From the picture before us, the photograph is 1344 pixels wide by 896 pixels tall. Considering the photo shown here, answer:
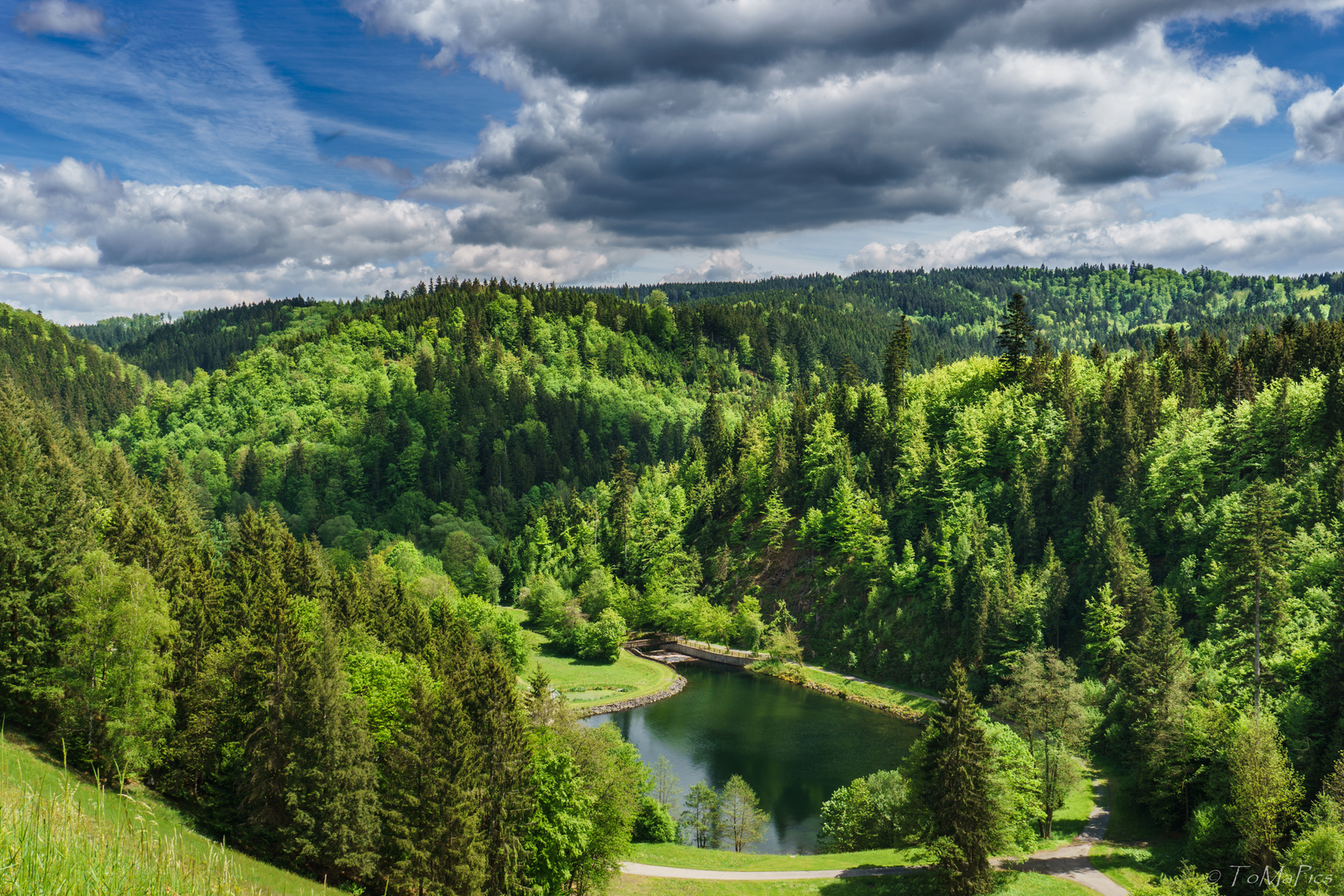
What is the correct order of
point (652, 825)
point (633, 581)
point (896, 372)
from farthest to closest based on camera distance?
point (633, 581)
point (896, 372)
point (652, 825)

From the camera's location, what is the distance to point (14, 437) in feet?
162

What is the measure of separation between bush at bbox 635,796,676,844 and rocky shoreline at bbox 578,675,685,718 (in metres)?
27.2

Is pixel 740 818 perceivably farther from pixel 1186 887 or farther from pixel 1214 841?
pixel 1214 841

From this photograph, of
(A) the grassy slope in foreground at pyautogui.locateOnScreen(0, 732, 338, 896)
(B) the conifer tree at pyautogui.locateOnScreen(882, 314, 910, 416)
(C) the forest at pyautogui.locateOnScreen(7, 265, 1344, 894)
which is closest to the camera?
(A) the grassy slope in foreground at pyautogui.locateOnScreen(0, 732, 338, 896)

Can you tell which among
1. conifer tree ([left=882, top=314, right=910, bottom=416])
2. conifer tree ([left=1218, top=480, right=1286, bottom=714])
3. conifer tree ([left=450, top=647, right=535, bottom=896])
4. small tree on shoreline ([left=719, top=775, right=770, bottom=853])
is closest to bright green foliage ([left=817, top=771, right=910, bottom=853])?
small tree on shoreline ([left=719, top=775, right=770, bottom=853])

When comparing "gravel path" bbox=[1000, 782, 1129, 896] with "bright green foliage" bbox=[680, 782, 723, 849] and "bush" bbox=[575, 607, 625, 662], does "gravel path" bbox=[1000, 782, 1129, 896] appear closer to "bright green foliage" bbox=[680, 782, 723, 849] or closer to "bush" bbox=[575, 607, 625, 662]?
"bright green foliage" bbox=[680, 782, 723, 849]

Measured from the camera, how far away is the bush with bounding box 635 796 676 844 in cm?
4934

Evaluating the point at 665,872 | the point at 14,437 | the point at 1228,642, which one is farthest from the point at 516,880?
the point at 1228,642

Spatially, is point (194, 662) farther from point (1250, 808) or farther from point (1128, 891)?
point (1250, 808)


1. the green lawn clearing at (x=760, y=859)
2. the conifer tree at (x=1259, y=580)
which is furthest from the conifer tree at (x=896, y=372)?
the green lawn clearing at (x=760, y=859)

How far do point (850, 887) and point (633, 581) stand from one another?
243ft

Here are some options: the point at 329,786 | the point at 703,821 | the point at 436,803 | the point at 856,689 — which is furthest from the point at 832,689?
the point at 329,786

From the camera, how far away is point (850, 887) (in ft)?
133

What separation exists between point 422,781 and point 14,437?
115 feet
